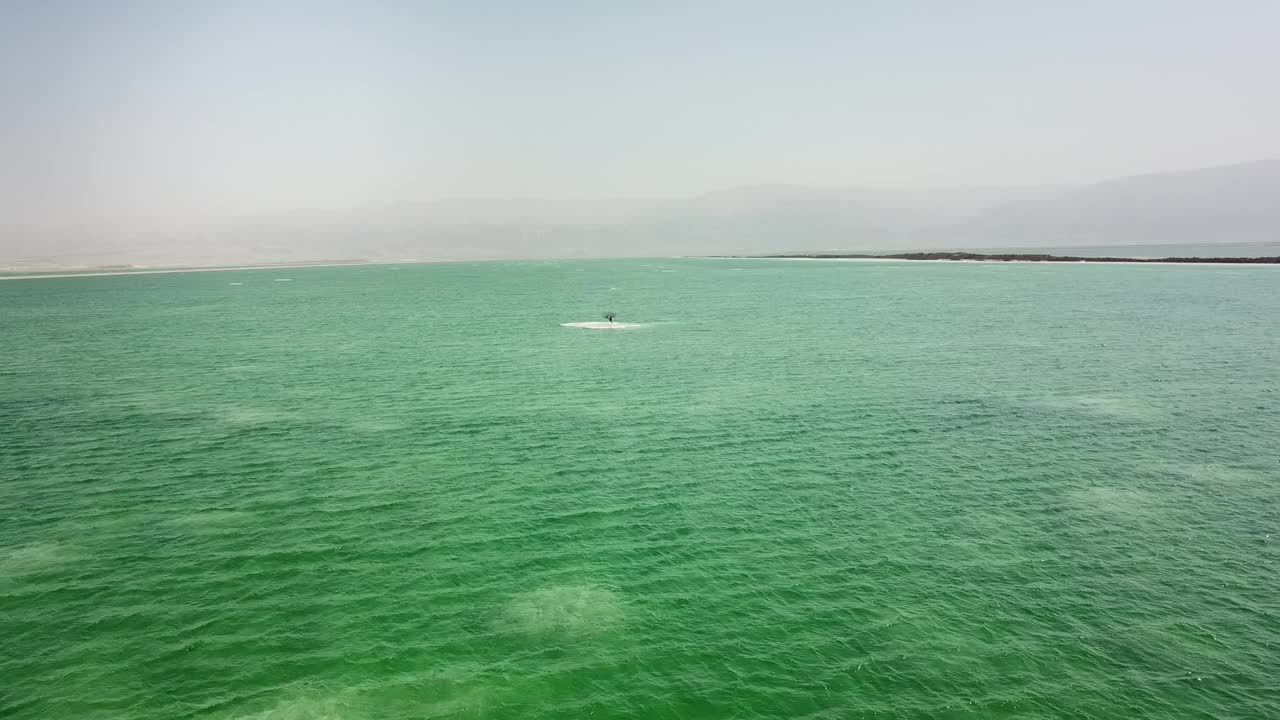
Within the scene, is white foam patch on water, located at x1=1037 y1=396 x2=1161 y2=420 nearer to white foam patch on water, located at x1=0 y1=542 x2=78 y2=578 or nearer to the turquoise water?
the turquoise water

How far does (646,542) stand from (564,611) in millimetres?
6884

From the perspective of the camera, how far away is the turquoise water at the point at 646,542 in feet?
75.6

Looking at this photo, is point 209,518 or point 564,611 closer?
point 564,611

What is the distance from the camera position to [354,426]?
175 feet

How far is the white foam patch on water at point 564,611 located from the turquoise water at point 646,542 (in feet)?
0.45

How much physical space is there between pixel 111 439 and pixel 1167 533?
65.8 metres

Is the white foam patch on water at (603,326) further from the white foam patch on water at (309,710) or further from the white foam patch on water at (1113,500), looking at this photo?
the white foam patch on water at (309,710)

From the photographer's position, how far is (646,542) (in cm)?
3328

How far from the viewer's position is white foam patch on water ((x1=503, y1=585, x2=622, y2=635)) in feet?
86.6

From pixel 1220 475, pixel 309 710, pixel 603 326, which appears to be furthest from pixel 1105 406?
pixel 603 326

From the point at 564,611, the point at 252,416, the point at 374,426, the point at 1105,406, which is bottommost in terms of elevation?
the point at 564,611

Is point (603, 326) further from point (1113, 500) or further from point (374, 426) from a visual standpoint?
point (1113, 500)

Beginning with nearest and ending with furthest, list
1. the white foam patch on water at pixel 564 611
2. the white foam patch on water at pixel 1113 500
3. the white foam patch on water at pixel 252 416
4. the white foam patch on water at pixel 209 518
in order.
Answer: the white foam patch on water at pixel 564 611 < the white foam patch on water at pixel 209 518 < the white foam patch on water at pixel 1113 500 < the white foam patch on water at pixel 252 416

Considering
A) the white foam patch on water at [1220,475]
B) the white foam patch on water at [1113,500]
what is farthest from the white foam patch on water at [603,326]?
the white foam patch on water at [1220,475]
